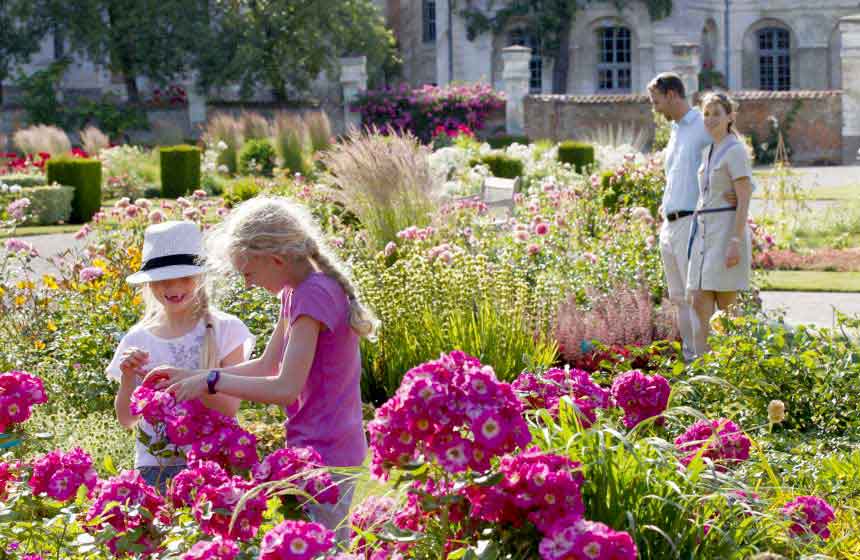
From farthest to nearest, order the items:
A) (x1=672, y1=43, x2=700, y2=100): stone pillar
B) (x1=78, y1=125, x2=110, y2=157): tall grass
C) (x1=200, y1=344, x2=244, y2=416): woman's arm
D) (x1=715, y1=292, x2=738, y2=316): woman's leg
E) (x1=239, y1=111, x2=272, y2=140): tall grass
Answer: (x1=672, y1=43, x2=700, y2=100): stone pillar
(x1=239, y1=111, x2=272, y2=140): tall grass
(x1=78, y1=125, x2=110, y2=157): tall grass
(x1=715, y1=292, x2=738, y2=316): woman's leg
(x1=200, y1=344, x2=244, y2=416): woman's arm

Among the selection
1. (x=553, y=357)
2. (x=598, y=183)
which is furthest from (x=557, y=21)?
(x=553, y=357)

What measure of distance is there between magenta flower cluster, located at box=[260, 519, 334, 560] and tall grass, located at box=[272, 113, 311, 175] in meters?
19.3

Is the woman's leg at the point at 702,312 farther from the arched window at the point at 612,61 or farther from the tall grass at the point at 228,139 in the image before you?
the arched window at the point at 612,61

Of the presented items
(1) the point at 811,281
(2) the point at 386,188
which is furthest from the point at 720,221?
(1) the point at 811,281

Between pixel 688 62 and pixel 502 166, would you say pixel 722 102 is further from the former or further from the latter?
pixel 688 62

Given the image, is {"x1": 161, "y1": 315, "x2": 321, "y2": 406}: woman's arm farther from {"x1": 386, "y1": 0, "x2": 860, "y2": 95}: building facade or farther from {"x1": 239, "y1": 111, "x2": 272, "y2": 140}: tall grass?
{"x1": 386, "y1": 0, "x2": 860, "y2": 95}: building facade

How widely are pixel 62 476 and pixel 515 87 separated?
2572 centimetres

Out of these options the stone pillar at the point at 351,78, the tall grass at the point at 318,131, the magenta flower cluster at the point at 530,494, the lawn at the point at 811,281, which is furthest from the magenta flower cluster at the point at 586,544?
the stone pillar at the point at 351,78

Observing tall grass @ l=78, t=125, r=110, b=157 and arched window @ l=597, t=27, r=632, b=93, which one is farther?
arched window @ l=597, t=27, r=632, b=93

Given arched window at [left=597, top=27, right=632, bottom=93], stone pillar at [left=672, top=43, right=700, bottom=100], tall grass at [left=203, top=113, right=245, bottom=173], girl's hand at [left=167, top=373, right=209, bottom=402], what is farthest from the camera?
arched window at [left=597, top=27, right=632, bottom=93]

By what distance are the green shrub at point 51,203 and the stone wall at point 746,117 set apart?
1198 cm

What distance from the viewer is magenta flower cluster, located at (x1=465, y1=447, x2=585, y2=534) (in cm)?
214

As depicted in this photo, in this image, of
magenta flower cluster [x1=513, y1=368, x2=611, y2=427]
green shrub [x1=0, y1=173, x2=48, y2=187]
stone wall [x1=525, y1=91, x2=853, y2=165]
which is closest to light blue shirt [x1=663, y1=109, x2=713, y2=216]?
magenta flower cluster [x1=513, y1=368, x2=611, y2=427]

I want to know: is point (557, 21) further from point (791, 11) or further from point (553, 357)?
point (553, 357)
